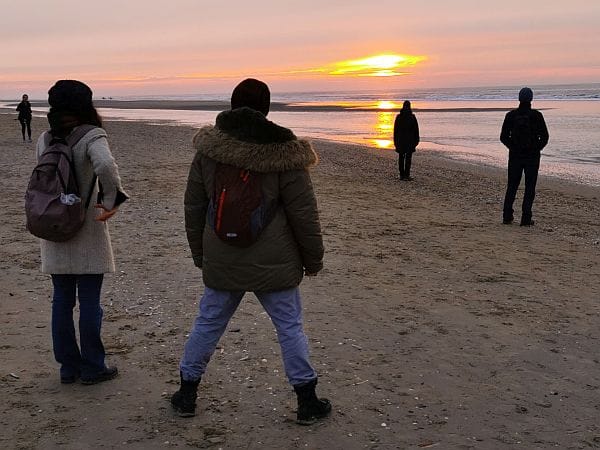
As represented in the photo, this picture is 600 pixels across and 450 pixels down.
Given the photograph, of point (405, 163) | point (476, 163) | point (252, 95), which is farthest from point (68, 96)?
point (476, 163)

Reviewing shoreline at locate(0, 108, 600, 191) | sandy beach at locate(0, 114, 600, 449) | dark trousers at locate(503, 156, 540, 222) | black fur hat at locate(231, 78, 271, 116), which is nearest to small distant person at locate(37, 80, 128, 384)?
sandy beach at locate(0, 114, 600, 449)

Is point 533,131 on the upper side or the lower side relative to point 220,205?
upper

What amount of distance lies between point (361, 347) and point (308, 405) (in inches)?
46.6

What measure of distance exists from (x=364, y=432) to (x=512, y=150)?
6610 mm

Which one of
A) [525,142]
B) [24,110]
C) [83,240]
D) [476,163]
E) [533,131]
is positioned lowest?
[476,163]

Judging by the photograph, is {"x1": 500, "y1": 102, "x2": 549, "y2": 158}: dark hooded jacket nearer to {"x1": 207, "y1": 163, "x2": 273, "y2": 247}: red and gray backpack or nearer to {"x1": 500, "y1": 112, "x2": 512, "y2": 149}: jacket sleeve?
{"x1": 500, "y1": 112, "x2": 512, "y2": 149}: jacket sleeve

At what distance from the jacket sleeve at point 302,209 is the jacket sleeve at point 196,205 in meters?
0.43

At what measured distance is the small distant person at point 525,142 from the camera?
888 cm

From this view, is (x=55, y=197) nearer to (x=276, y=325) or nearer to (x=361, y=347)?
(x=276, y=325)

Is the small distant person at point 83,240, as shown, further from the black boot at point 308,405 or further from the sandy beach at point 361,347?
the black boot at point 308,405

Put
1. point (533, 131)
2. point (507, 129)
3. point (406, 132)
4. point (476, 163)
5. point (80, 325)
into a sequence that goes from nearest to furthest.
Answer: point (80, 325), point (533, 131), point (507, 129), point (406, 132), point (476, 163)

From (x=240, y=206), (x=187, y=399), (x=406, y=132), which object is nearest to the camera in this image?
(x=240, y=206)

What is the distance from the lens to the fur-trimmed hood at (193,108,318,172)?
322cm

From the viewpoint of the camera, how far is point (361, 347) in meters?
4.69
